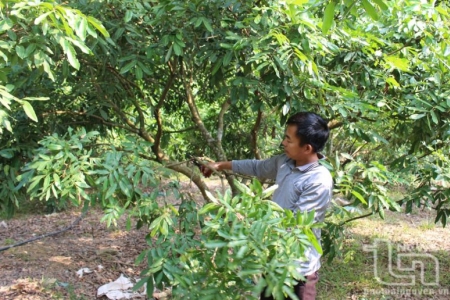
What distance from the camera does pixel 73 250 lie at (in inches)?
169

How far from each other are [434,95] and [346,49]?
507 millimetres

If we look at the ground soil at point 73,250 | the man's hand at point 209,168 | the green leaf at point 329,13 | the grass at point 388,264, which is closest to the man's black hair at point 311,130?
the man's hand at point 209,168

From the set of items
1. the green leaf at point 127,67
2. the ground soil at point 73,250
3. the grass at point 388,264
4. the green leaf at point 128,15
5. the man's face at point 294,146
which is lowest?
the grass at point 388,264

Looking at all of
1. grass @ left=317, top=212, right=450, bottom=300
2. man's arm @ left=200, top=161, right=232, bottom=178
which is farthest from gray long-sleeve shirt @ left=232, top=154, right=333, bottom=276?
grass @ left=317, top=212, right=450, bottom=300

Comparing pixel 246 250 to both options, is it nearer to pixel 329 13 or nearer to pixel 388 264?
pixel 329 13

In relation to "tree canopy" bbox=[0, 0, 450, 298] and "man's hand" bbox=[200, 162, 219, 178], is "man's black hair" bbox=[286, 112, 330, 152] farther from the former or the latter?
→ "man's hand" bbox=[200, 162, 219, 178]

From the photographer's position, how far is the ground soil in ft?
Answer: 11.5

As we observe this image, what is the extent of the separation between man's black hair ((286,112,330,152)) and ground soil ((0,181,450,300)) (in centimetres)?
113

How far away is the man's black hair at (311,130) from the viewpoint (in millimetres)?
1931

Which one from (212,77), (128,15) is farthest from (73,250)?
(128,15)

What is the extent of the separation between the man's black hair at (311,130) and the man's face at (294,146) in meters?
0.02

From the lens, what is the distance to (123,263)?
401 centimetres

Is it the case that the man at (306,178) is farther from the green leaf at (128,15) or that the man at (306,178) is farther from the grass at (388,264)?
the grass at (388,264)

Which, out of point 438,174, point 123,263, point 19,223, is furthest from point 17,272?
point 438,174
